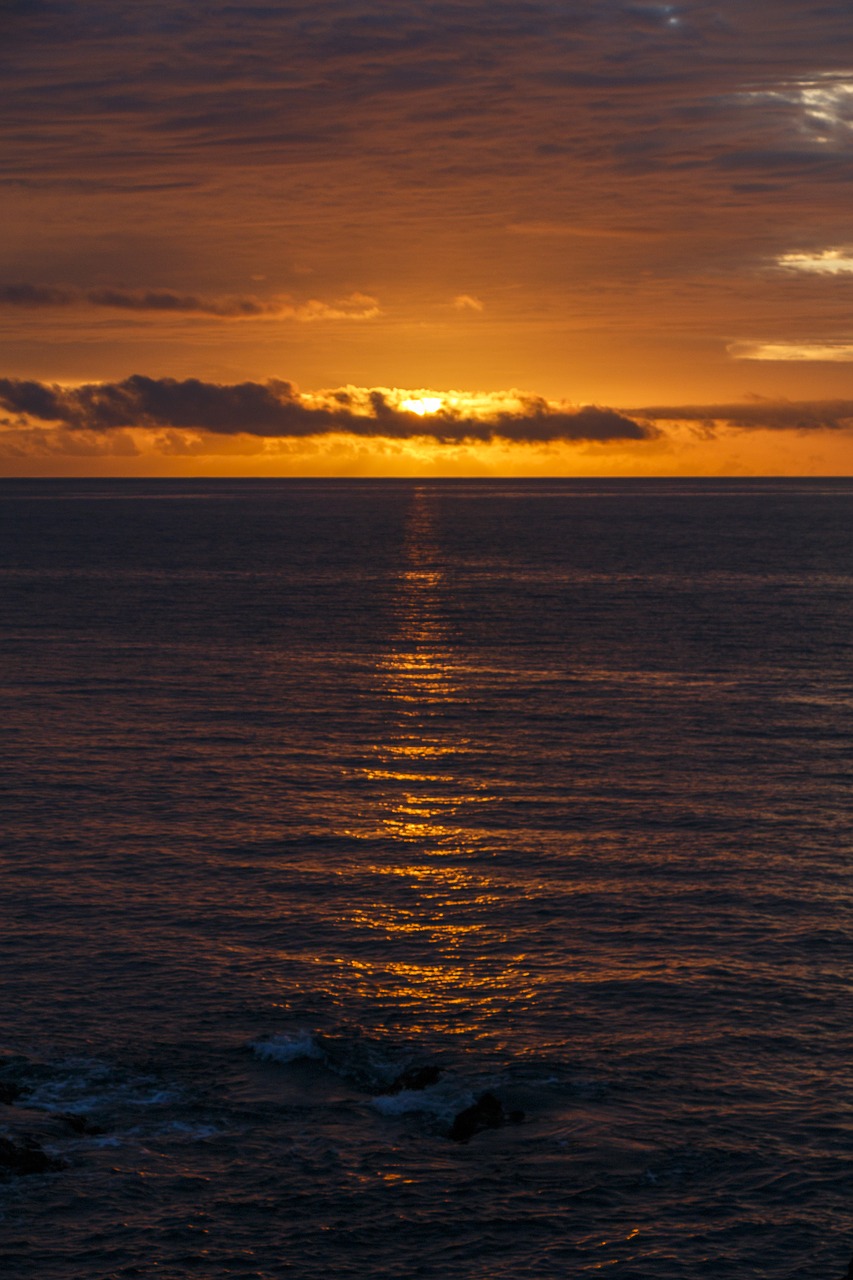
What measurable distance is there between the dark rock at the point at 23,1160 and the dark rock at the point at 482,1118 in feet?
34.2

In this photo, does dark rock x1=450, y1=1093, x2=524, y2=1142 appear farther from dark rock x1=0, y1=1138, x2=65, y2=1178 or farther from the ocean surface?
dark rock x1=0, y1=1138, x2=65, y2=1178

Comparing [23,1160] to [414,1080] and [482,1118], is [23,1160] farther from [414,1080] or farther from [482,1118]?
[482,1118]

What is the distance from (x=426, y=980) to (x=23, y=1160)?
15372 millimetres

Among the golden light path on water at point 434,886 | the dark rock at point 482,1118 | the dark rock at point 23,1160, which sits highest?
the golden light path on water at point 434,886

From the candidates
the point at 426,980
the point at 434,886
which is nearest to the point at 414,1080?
the point at 426,980

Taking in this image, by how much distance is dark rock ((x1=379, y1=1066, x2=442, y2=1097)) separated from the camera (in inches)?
1515

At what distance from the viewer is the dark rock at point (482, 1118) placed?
36.3 meters

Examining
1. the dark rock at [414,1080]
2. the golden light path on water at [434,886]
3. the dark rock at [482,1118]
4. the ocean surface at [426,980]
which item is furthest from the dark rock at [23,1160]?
the golden light path on water at [434,886]

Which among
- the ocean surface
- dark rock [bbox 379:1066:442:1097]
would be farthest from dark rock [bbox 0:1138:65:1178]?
dark rock [bbox 379:1066:442:1097]

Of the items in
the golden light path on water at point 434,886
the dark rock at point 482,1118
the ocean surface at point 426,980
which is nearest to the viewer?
the ocean surface at point 426,980

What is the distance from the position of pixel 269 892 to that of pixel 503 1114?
730 inches

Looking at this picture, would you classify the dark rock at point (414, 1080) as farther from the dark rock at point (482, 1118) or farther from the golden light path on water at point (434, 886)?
the golden light path on water at point (434, 886)

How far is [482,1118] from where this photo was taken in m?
36.8

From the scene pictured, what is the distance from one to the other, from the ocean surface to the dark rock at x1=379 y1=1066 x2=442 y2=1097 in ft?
0.89
